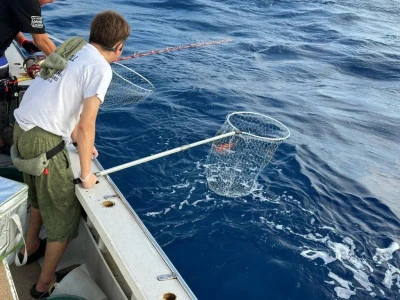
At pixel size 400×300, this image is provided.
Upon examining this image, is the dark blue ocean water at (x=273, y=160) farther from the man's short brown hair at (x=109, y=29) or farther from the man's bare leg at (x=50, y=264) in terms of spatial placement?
the man's short brown hair at (x=109, y=29)

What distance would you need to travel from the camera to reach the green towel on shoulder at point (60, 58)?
3027mm

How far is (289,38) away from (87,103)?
1335 centimetres

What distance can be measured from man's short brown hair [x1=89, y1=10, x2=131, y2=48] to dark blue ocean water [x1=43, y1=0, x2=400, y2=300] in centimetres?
293

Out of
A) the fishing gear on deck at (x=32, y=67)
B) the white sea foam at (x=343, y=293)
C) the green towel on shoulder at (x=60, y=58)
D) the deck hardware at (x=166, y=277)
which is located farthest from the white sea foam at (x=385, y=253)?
the fishing gear on deck at (x=32, y=67)

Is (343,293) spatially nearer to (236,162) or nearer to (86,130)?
(236,162)

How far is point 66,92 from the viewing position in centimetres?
304

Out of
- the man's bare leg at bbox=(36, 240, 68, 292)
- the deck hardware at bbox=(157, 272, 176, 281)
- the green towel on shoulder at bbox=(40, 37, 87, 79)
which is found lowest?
the man's bare leg at bbox=(36, 240, 68, 292)

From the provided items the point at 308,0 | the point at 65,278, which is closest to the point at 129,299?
the point at 65,278

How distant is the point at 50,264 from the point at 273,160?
4.62 metres

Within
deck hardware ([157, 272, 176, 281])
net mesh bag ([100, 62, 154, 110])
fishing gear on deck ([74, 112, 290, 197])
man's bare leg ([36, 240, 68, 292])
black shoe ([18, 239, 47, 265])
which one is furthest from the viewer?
net mesh bag ([100, 62, 154, 110])

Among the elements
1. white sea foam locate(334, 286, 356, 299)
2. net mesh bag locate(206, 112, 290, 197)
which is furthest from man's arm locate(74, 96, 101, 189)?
white sea foam locate(334, 286, 356, 299)

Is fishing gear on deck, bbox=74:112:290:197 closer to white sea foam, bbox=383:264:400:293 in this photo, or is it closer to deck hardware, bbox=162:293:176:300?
white sea foam, bbox=383:264:400:293

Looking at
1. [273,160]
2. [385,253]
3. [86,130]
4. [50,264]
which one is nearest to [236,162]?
[273,160]

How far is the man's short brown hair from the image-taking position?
302cm
